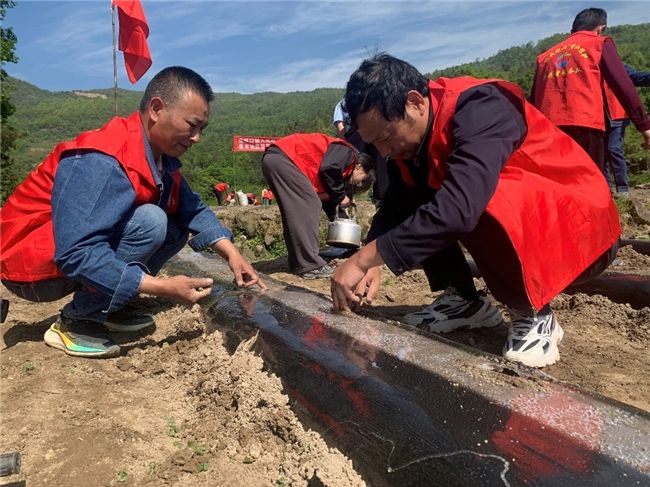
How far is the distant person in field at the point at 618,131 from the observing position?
164 inches

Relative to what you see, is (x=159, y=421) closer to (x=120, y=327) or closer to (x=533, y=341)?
(x=120, y=327)

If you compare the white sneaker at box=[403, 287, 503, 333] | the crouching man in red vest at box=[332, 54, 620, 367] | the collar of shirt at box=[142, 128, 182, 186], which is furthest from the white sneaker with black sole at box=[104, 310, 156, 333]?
the white sneaker at box=[403, 287, 503, 333]

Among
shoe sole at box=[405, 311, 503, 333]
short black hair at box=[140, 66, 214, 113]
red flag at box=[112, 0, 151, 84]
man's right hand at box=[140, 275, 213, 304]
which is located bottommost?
shoe sole at box=[405, 311, 503, 333]

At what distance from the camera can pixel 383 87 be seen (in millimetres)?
1894

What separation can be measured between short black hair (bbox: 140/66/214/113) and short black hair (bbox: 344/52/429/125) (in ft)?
2.35

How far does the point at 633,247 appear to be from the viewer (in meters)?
3.96

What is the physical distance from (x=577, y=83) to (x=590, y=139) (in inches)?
17.8

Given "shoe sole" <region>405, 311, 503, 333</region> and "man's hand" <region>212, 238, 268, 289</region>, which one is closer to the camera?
"shoe sole" <region>405, 311, 503, 333</region>

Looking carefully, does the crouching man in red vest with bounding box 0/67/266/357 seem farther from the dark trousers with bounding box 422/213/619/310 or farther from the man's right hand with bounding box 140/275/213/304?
the dark trousers with bounding box 422/213/619/310

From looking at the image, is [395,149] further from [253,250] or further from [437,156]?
[253,250]

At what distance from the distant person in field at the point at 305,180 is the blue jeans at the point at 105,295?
1.88 m

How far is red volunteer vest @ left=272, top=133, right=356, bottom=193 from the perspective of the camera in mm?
4379

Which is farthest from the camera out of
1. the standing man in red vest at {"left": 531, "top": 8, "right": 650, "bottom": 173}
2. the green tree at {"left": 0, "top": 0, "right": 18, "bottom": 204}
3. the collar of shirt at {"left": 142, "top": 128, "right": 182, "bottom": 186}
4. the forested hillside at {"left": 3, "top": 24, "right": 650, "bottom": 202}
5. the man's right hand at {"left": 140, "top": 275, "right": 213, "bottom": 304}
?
the forested hillside at {"left": 3, "top": 24, "right": 650, "bottom": 202}

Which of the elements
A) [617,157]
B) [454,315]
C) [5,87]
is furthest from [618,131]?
[5,87]
